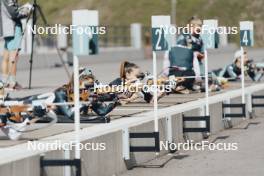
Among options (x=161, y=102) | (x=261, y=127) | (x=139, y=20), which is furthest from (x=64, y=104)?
(x=139, y=20)

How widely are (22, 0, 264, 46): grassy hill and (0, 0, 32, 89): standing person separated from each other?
7112 centimetres

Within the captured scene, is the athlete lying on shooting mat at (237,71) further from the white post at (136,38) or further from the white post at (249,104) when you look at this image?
the white post at (136,38)

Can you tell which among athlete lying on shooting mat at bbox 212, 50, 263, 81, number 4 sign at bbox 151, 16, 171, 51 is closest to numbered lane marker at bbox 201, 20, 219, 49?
number 4 sign at bbox 151, 16, 171, 51

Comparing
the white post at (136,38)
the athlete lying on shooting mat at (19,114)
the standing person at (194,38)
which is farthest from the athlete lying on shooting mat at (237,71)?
the white post at (136,38)

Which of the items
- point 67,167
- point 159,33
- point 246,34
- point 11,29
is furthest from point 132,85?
point 67,167

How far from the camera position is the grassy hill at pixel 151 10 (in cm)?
9394

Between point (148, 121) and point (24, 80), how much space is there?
17.3 meters

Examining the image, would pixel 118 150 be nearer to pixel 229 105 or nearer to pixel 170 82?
pixel 229 105

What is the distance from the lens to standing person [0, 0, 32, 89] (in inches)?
718

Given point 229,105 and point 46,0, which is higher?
point 46,0

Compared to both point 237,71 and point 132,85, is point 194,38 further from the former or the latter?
point 237,71

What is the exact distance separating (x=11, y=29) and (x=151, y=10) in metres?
85.6

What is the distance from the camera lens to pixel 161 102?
17.2m

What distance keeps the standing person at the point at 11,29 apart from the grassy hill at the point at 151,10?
7112 centimetres
